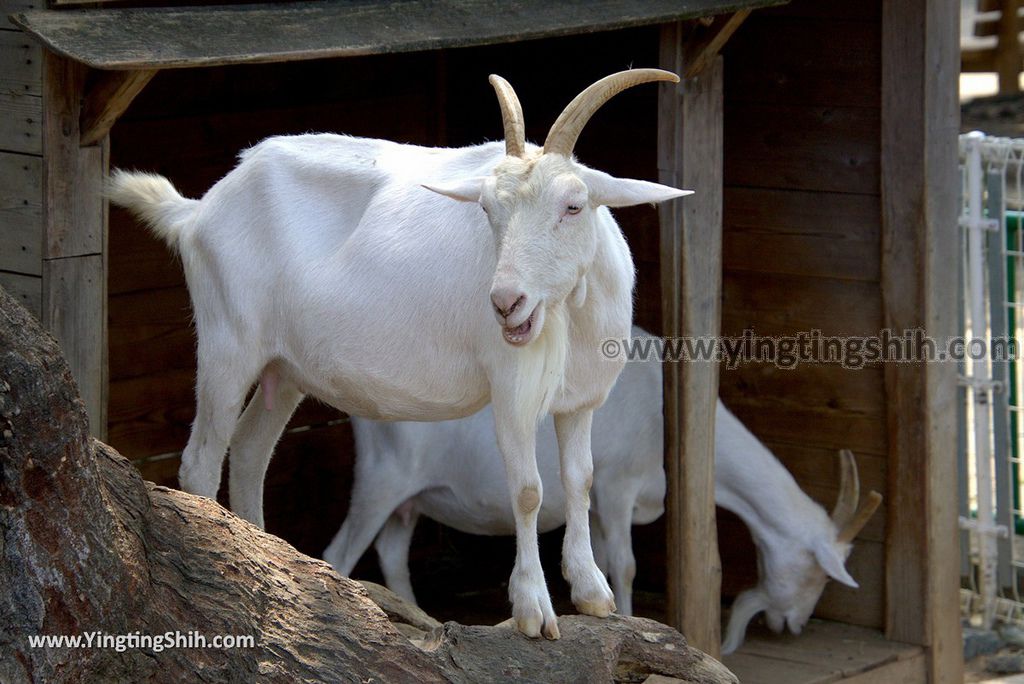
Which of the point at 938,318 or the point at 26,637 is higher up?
the point at 938,318

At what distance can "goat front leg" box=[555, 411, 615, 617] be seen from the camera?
12.3 ft

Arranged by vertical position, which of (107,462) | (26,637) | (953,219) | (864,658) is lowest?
(864,658)

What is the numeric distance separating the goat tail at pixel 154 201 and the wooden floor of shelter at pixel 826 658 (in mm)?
2572

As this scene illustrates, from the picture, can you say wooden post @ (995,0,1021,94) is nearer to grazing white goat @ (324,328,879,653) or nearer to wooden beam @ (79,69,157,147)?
grazing white goat @ (324,328,879,653)

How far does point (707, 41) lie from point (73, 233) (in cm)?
205

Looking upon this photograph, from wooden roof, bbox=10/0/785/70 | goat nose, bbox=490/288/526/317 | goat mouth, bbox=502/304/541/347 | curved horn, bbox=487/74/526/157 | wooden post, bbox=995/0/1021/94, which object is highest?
wooden post, bbox=995/0/1021/94

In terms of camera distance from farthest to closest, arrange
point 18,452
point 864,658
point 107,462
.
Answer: point 864,658
point 107,462
point 18,452

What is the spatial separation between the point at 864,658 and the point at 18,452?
12.2ft

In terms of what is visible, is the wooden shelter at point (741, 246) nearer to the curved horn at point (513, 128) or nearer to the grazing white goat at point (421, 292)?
the grazing white goat at point (421, 292)

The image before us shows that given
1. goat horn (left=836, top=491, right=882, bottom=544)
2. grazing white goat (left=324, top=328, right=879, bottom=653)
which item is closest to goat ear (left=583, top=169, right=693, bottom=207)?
grazing white goat (left=324, top=328, right=879, bottom=653)

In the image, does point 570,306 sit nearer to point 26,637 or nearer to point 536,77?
point 26,637

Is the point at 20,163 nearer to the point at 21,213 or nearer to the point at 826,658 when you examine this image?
the point at 21,213

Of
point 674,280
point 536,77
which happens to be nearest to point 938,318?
point 674,280

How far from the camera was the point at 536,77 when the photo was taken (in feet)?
20.2
